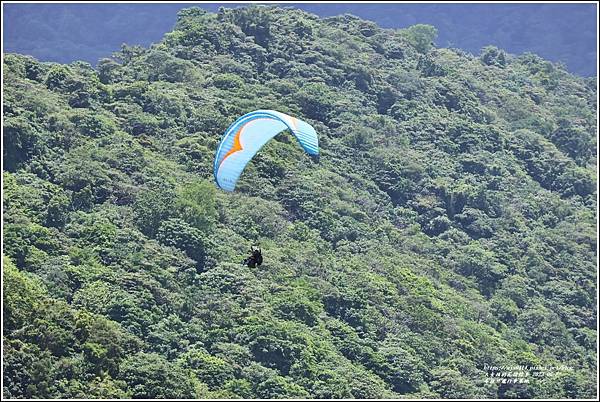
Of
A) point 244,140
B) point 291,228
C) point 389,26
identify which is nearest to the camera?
point 244,140

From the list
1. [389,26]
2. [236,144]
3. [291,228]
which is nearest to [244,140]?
[236,144]

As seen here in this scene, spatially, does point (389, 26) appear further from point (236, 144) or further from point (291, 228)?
point (236, 144)

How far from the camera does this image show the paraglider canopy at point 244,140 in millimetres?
36500

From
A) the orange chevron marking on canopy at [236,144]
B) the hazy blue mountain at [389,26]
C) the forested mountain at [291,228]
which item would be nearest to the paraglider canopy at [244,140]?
the orange chevron marking on canopy at [236,144]

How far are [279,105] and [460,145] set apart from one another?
12.3 m

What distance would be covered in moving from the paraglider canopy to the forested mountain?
1168cm

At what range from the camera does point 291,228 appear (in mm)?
62844

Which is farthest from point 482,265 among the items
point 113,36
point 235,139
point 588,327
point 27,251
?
point 113,36

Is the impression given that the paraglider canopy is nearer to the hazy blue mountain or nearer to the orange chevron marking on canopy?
the orange chevron marking on canopy

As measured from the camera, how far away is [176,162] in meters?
65.7

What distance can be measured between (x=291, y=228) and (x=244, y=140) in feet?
84.6

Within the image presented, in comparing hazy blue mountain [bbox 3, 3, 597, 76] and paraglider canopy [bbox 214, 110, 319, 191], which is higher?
hazy blue mountain [bbox 3, 3, 597, 76]

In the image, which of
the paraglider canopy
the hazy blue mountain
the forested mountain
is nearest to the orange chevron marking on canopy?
the paraglider canopy

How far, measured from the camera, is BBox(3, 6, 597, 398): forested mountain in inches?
1996
